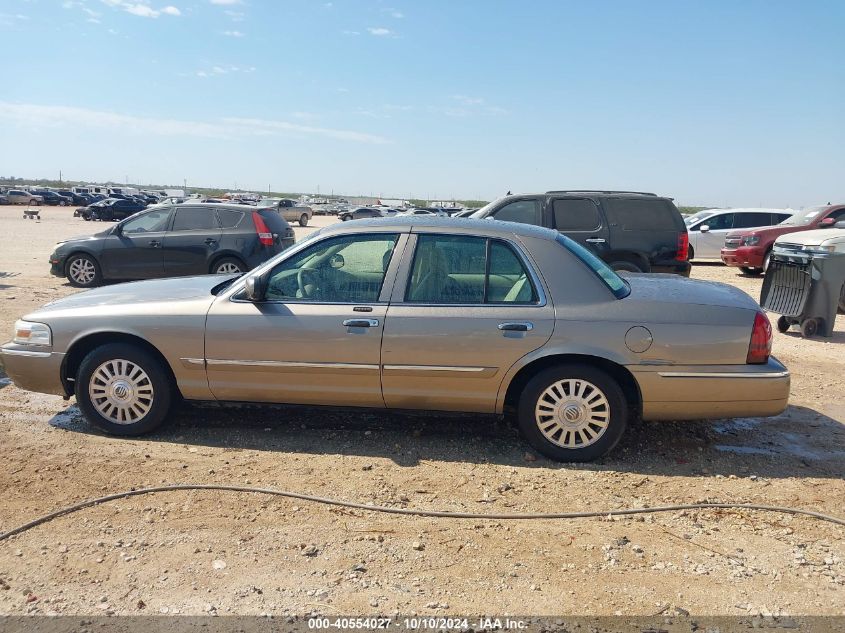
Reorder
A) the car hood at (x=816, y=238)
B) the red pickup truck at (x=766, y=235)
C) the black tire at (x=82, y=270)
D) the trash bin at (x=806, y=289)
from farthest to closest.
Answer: the red pickup truck at (x=766, y=235)
the black tire at (x=82, y=270)
the car hood at (x=816, y=238)
the trash bin at (x=806, y=289)

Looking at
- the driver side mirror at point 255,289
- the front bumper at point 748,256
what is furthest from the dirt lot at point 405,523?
the front bumper at point 748,256

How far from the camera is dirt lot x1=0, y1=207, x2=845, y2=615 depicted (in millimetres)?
3178

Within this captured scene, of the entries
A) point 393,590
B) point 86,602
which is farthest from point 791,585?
point 86,602

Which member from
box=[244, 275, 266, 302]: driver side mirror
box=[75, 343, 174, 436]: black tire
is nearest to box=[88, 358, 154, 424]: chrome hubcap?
box=[75, 343, 174, 436]: black tire

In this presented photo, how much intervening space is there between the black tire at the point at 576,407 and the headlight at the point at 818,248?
5.71 meters

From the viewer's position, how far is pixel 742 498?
4.24 metres

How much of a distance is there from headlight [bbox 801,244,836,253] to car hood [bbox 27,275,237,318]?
7243 millimetres

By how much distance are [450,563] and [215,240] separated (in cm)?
977

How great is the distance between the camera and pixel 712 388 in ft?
14.9

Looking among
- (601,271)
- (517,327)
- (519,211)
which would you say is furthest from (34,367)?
(519,211)

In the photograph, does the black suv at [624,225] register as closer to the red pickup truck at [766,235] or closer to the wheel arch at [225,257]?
the wheel arch at [225,257]

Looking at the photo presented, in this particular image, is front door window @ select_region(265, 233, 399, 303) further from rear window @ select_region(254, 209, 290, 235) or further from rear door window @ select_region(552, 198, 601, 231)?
rear window @ select_region(254, 209, 290, 235)

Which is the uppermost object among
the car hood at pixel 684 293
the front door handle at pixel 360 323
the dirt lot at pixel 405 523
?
the car hood at pixel 684 293

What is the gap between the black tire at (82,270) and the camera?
12641 millimetres
